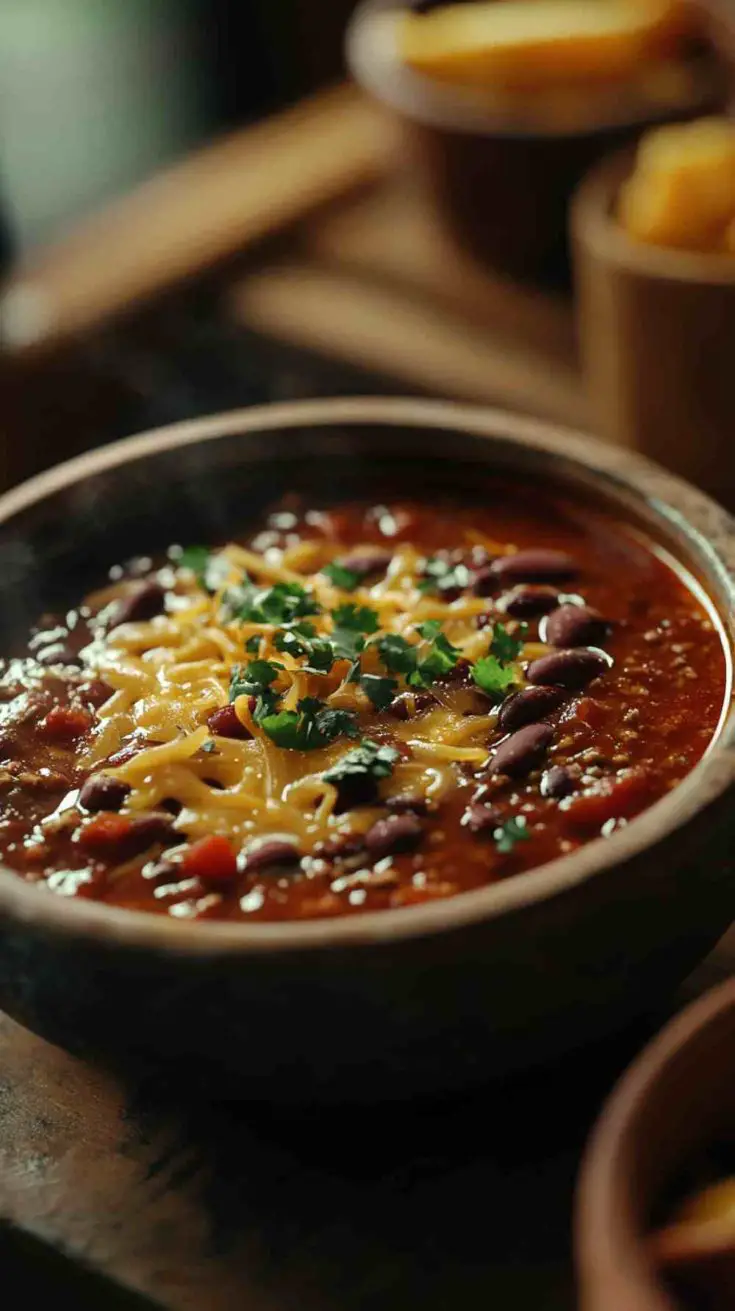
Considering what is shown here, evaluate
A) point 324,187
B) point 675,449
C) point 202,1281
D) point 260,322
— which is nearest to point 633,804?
point 202,1281

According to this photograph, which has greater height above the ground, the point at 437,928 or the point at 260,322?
the point at 437,928

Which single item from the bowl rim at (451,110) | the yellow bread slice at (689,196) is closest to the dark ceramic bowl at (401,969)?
the yellow bread slice at (689,196)

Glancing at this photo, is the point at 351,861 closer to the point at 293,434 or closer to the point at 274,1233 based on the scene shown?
the point at 274,1233

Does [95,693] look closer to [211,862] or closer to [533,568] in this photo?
[211,862]

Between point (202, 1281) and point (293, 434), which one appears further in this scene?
point (293, 434)

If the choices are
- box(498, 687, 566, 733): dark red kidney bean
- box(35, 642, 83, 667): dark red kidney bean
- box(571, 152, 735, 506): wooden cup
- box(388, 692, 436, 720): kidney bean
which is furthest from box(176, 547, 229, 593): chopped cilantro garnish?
box(571, 152, 735, 506): wooden cup

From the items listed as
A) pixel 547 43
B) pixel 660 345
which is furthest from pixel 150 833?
pixel 547 43
